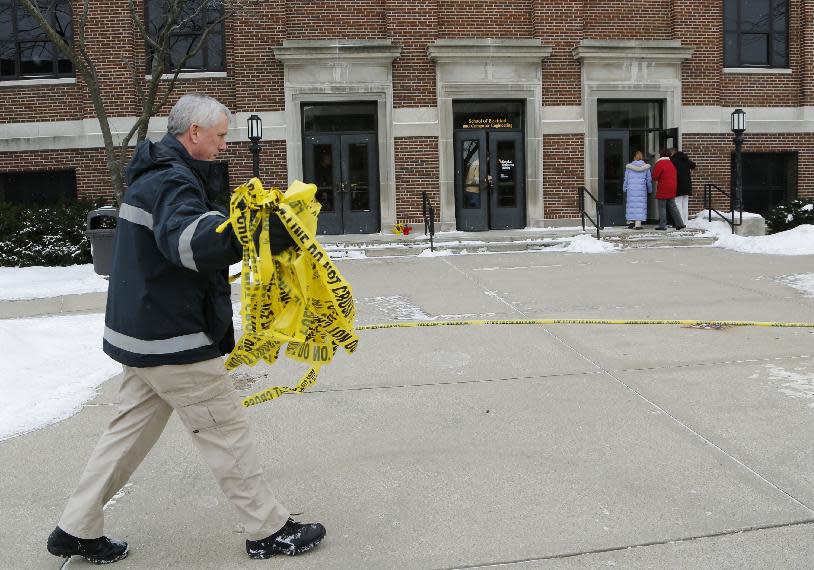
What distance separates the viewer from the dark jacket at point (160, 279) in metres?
3.41

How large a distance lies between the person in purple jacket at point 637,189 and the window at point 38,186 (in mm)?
12711

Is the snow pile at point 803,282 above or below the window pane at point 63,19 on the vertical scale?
below

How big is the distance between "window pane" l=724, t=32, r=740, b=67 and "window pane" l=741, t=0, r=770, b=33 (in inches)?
14.3

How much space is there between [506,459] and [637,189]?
49.9 feet

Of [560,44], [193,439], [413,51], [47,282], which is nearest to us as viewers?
[193,439]

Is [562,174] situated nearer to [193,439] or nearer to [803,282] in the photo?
[803,282]

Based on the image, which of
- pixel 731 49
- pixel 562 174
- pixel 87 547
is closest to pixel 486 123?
pixel 562 174

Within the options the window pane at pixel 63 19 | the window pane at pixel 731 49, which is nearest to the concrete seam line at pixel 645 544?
the window pane at pixel 63 19

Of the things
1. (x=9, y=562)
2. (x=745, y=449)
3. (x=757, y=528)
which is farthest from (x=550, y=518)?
(x=9, y=562)

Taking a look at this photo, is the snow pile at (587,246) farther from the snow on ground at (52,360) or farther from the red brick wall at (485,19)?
the red brick wall at (485,19)

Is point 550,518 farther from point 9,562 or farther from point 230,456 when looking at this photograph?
point 9,562

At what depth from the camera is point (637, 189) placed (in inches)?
751

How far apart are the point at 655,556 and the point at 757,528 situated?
1.96 feet

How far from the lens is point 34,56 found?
19188mm
